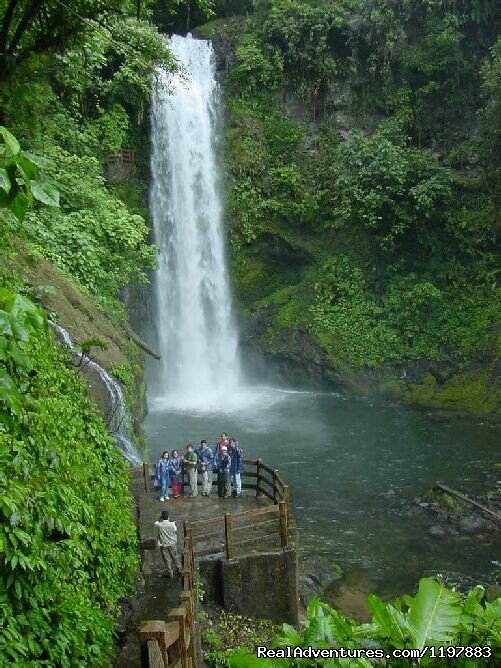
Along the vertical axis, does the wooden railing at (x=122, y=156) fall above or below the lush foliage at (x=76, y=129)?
above

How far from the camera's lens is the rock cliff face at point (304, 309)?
21844 mm

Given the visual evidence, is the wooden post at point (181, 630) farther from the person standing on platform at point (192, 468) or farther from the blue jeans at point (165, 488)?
the person standing on platform at point (192, 468)

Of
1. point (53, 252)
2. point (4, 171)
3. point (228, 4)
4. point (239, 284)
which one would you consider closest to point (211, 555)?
point (53, 252)

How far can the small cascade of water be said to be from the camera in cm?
948

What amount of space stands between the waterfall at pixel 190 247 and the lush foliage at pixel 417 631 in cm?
2133

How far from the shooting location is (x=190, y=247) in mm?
24656

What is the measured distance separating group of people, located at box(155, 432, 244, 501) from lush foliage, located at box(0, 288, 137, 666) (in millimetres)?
4047

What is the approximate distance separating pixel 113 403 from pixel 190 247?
15444mm

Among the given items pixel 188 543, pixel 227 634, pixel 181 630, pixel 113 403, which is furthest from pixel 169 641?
pixel 113 403

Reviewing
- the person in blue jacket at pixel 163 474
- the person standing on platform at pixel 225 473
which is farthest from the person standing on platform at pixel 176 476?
the person standing on platform at pixel 225 473

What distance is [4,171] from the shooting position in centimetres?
240

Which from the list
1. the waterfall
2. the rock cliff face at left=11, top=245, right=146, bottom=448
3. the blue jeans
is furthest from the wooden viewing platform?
the waterfall

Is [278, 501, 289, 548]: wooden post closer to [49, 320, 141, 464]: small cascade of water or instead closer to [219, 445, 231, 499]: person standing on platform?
[219, 445, 231, 499]: person standing on platform

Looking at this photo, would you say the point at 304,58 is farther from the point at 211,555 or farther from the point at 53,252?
the point at 211,555
